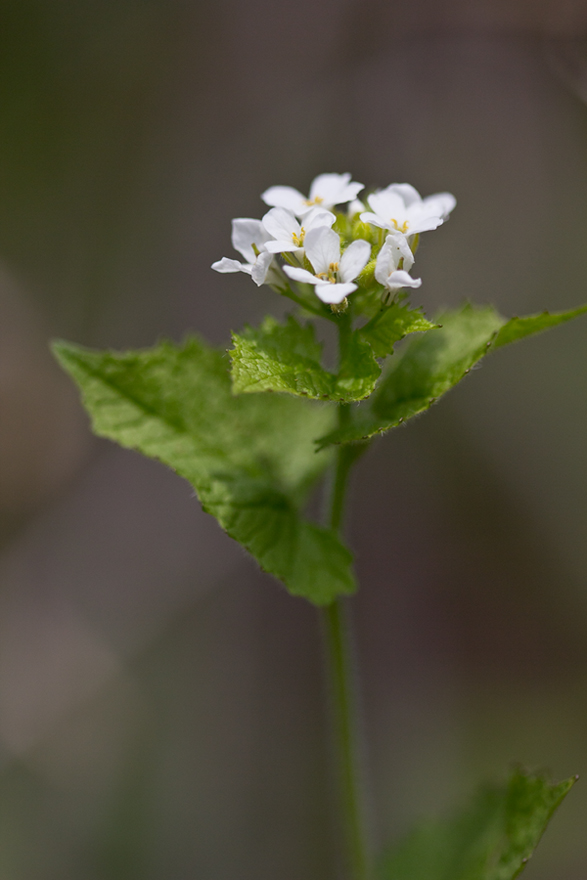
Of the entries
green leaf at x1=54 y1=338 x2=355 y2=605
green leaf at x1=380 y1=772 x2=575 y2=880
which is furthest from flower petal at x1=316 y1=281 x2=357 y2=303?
green leaf at x1=380 y1=772 x2=575 y2=880

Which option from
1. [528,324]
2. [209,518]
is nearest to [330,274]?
[528,324]

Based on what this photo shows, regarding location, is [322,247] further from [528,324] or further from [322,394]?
[528,324]

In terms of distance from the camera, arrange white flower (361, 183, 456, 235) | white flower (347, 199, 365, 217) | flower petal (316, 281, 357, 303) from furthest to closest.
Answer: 1. white flower (347, 199, 365, 217)
2. white flower (361, 183, 456, 235)
3. flower petal (316, 281, 357, 303)

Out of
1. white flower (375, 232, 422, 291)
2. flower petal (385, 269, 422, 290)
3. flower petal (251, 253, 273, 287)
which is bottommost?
flower petal (385, 269, 422, 290)

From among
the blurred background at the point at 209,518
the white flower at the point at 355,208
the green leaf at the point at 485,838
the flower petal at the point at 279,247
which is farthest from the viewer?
the blurred background at the point at 209,518

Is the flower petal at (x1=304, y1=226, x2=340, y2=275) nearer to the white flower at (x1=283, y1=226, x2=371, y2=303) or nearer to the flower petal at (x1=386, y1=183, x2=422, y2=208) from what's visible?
the white flower at (x1=283, y1=226, x2=371, y2=303)

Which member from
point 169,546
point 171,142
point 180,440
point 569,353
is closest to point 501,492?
point 569,353

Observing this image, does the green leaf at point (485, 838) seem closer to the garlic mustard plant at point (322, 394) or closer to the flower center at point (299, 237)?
the garlic mustard plant at point (322, 394)

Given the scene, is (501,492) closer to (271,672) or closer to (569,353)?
(569,353)

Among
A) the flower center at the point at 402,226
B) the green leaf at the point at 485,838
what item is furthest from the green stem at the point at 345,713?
the flower center at the point at 402,226
